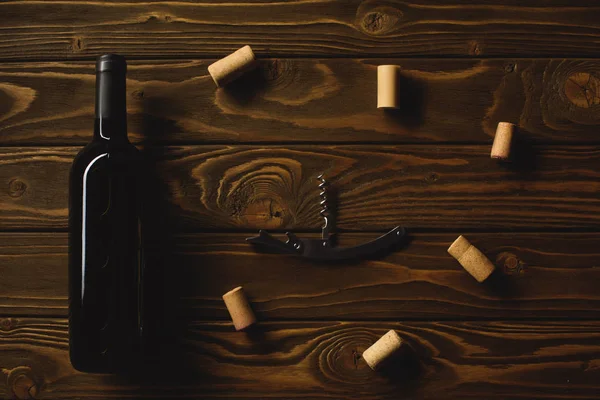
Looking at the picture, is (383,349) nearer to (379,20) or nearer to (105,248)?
(105,248)

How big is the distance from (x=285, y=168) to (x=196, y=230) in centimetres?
23

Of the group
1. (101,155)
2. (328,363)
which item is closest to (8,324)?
(101,155)

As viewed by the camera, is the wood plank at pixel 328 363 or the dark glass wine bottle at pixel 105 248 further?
the wood plank at pixel 328 363

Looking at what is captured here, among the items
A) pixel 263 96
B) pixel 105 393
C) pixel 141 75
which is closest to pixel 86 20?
pixel 141 75

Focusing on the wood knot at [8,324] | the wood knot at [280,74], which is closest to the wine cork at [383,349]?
the wood knot at [280,74]

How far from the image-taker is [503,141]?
1326 millimetres

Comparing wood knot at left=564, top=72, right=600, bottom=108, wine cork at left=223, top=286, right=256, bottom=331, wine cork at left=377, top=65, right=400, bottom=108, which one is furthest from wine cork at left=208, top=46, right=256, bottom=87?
wood knot at left=564, top=72, right=600, bottom=108

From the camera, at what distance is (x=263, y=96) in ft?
4.55

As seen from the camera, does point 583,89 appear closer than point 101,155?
No

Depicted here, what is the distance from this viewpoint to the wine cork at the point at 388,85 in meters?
1.33

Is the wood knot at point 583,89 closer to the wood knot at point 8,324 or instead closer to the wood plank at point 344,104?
the wood plank at point 344,104

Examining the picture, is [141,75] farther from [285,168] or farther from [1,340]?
[1,340]

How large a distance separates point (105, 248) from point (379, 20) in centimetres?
72

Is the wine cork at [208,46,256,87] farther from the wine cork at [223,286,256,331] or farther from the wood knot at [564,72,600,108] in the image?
the wood knot at [564,72,600,108]
